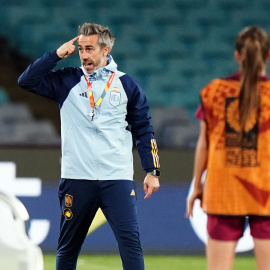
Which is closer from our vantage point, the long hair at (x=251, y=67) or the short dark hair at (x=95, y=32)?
the long hair at (x=251, y=67)

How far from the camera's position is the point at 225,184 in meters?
4.14

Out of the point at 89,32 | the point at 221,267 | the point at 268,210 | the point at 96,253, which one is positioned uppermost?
the point at 89,32

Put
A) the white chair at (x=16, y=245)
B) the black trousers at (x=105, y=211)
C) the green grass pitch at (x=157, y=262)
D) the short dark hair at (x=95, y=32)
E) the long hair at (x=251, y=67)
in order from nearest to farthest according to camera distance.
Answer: the white chair at (x=16, y=245) < the long hair at (x=251, y=67) < the black trousers at (x=105, y=211) < the short dark hair at (x=95, y=32) < the green grass pitch at (x=157, y=262)

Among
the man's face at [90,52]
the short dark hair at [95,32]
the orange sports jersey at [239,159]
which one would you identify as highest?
the short dark hair at [95,32]

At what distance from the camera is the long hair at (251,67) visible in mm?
4098

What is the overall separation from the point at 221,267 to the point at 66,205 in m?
1.44

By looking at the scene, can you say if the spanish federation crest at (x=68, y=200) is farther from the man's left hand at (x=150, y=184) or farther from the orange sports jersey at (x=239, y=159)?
the orange sports jersey at (x=239, y=159)

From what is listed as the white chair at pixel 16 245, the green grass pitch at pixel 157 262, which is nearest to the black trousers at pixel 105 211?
the white chair at pixel 16 245

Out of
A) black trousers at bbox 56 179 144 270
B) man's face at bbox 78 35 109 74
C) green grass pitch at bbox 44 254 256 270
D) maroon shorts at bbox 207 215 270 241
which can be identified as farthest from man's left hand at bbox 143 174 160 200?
green grass pitch at bbox 44 254 256 270

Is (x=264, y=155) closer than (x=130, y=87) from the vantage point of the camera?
Yes

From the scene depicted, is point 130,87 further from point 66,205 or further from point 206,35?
point 206,35

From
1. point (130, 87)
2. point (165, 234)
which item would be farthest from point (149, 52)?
point (130, 87)

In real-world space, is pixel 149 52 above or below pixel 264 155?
above

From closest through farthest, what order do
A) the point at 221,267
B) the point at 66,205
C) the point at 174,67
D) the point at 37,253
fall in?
the point at 37,253 → the point at 221,267 → the point at 66,205 → the point at 174,67
